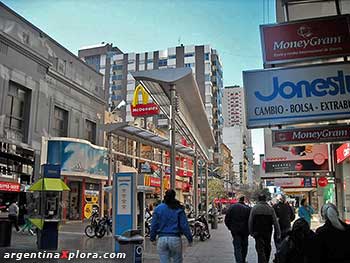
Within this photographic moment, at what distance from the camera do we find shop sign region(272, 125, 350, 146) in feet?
22.7

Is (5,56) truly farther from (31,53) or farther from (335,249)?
(335,249)

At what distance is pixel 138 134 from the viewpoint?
63.8ft

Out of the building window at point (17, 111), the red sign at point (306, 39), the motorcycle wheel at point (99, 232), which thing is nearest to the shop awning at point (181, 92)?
the red sign at point (306, 39)

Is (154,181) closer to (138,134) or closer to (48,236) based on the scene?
(138,134)

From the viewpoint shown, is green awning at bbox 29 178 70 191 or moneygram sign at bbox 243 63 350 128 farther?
green awning at bbox 29 178 70 191

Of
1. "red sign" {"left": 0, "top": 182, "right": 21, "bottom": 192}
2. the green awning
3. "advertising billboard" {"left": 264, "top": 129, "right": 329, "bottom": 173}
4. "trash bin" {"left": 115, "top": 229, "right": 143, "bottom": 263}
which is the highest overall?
"advertising billboard" {"left": 264, "top": 129, "right": 329, "bottom": 173}

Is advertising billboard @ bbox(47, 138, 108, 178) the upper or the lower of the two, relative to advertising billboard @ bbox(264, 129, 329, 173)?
upper

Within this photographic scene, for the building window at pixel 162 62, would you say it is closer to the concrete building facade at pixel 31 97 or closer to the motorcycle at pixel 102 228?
the concrete building facade at pixel 31 97

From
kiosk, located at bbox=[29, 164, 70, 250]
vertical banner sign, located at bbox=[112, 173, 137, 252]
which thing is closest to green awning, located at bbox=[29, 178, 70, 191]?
kiosk, located at bbox=[29, 164, 70, 250]

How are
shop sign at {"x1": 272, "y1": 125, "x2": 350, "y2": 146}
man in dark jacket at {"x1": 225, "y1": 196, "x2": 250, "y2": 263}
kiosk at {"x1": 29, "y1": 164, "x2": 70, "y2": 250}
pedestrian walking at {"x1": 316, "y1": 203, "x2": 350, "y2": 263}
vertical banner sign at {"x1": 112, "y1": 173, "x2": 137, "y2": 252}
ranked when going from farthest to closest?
1. kiosk at {"x1": 29, "y1": 164, "x2": 70, "y2": 250}
2. vertical banner sign at {"x1": 112, "y1": 173, "x2": 137, "y2": 252}
3. man in dark jacket at {"x1": 225, "y1": 196, "x2": 250, "y2": 263}
4. shop sign at {"x1": 272, "y1": 125, "x2": 350, "y2": 146}
5. pedestrian walking at {"x1": 316, "y1": 203, "x2": 350, "y2": 263}

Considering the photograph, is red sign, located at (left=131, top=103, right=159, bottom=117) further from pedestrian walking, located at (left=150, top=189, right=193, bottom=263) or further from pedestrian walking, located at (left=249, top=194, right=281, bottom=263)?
pedestrian walking, located at (left=150, top=189, right=193, bottom=263)

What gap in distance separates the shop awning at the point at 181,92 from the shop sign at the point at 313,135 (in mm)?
4329

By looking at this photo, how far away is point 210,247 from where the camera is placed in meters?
14.8

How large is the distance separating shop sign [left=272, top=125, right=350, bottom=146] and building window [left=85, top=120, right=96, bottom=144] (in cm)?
2730
